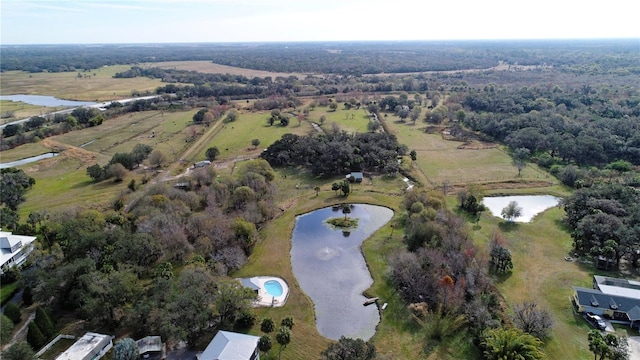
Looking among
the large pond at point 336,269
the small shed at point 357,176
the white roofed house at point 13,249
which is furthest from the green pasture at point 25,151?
the small shed at point 357,176

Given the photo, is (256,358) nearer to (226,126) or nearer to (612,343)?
(612,343)

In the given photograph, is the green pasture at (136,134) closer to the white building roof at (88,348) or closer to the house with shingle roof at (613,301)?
the white building roof at (88,348)

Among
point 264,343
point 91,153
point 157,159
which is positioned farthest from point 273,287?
point 91,153

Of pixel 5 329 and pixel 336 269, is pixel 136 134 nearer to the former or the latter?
pixel 5 329

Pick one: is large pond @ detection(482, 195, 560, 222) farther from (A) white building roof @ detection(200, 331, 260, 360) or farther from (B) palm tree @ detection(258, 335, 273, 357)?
(A) white building roof @ detection(200, 331, 260, 360)

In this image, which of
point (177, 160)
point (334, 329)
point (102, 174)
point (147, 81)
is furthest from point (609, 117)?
point (147, 81)

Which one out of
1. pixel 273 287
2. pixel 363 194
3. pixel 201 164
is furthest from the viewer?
pixel 201 164

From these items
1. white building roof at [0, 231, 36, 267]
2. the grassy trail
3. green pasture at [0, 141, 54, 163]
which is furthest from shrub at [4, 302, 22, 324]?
green pasture at [0, 141, 54, 163]
